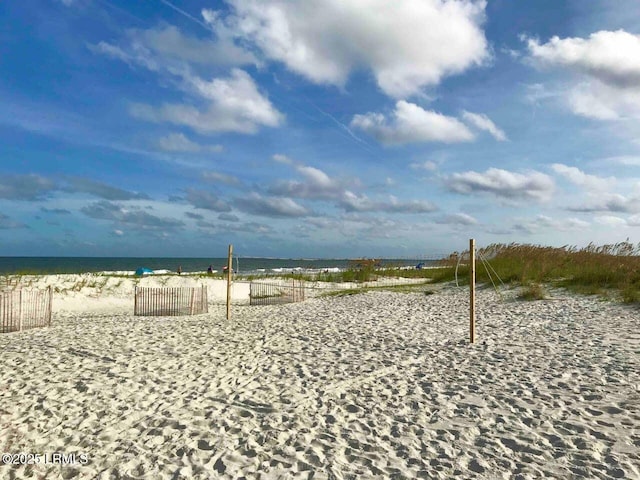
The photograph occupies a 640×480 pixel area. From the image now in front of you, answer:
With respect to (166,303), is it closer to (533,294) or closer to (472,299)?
(472,299)

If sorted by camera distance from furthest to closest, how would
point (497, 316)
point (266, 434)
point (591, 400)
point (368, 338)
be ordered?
point (497, 316), point (368, 338), point (591, 400), point (266, 434)

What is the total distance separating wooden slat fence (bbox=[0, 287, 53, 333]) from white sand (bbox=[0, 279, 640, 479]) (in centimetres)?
84

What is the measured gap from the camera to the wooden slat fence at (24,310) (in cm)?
902

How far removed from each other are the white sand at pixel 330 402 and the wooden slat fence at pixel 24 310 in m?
0.84

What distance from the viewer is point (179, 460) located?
3.49m

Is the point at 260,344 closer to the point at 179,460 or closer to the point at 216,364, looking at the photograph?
the point at 216,364

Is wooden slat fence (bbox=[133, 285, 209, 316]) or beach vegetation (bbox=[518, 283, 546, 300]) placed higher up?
beach vegetation (bbox=[518, 283, 546, 300])

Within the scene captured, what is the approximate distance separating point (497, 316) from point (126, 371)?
711cm

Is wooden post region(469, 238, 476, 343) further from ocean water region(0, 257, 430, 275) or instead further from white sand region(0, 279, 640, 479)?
ocean water region(0, 257, 430, 275)

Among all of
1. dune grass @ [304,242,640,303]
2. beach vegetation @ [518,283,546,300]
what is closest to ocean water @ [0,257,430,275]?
dune grass @ [304,242,640,303]

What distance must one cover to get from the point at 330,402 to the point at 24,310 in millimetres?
7943

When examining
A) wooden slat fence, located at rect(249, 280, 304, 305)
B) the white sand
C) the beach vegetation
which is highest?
the beach vegetation

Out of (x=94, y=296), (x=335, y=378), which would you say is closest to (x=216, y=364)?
(x=335, y=378)

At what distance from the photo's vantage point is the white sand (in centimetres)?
340
